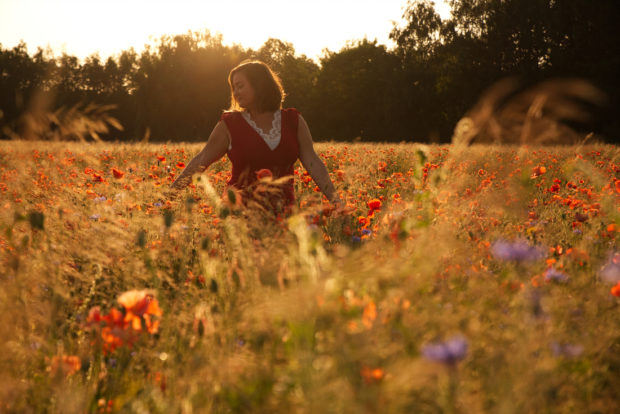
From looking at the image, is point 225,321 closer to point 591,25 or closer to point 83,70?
Result: point 591,25

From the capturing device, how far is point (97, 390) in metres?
1.47

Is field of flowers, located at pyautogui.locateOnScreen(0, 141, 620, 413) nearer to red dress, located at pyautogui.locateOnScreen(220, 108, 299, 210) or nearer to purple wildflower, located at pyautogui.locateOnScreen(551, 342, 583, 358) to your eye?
purple wildflower, located at pyautogui.locateOnScreen(551, 342, 583, 358)

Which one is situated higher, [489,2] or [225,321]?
[489,2]

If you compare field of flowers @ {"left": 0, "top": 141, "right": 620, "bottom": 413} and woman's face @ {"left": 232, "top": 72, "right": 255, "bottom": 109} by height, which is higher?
woman's face @ {"left": 232, "top": 72, "right": 255, "bottom": 109}

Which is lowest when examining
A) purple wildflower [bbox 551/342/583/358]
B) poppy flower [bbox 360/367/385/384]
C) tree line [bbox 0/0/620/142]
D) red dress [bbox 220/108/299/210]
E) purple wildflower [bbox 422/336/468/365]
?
purple wildflower [bbox 551/342/583/358]

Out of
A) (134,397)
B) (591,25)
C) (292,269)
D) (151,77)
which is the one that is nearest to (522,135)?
(292,269)

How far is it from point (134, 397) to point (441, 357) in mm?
917

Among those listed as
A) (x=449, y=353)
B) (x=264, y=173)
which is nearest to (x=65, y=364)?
(x=449, y=353)

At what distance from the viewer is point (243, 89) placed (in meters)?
3.41

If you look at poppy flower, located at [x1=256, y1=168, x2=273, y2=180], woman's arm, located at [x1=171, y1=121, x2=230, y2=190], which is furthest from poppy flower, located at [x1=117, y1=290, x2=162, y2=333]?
woman's arm, located at [x1=171, y1=121, x2=230, y2=190]

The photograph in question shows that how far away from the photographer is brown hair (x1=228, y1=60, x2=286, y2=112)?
11.3 feet

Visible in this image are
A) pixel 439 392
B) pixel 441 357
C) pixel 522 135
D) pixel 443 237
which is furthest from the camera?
pixel 522 135

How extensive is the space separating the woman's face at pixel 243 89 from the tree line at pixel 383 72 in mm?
15378

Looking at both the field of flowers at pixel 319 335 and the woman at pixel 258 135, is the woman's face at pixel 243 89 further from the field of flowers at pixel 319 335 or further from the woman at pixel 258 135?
the field of flowers at pixel 319 335
